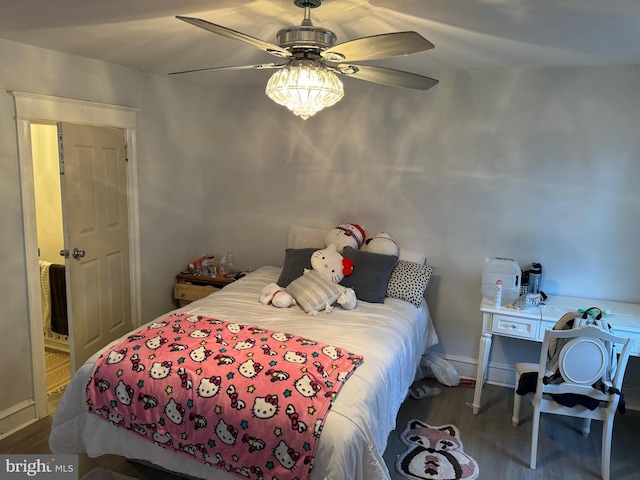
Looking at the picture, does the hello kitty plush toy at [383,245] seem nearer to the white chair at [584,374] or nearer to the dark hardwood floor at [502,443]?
the dark hardwood floor at [502,443]

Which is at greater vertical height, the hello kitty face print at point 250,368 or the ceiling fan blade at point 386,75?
the ceiling fan blade at point 386,75

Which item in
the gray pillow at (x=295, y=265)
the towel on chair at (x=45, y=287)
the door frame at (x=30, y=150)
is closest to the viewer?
the door frame at (x=30, y=150)

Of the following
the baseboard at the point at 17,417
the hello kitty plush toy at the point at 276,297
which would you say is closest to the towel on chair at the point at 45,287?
the baseboard at the point at 17,417

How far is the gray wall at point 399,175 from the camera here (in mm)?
3139

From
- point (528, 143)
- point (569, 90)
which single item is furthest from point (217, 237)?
point (569, 90)

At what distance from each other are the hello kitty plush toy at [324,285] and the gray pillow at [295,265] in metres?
0.08

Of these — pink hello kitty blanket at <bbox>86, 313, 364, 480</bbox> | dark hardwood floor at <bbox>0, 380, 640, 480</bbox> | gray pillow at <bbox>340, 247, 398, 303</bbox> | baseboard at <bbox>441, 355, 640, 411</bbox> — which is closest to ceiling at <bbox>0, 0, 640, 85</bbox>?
gray pillow at <bbox>340, 247, 398, 303</bbox>

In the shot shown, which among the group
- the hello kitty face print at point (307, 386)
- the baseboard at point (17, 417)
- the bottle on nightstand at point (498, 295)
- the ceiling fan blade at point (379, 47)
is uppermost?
the ceiling fan blade at point (379, 47)

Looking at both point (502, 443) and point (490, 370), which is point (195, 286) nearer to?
point (490, 370)

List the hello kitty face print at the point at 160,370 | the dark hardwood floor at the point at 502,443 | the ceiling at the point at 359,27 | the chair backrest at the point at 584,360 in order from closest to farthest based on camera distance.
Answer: the ceiling at the point at 359,27 → the hello kitty face print at the point at 160,370 → the chair backrest at the point at 584,360 → the dark hardwood floor at the point at 502,443

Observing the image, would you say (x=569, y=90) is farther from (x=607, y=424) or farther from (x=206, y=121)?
(x=206, y=121)

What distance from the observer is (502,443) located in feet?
9.48

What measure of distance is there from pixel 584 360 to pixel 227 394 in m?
1.84

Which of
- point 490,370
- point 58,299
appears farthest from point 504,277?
point 58,299
